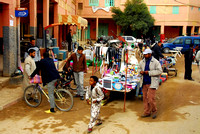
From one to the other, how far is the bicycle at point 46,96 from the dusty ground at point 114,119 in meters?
0.18

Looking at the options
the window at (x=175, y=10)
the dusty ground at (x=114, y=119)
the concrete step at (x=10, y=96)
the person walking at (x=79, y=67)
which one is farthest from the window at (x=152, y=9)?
the concrete step at (x=10, y=96)

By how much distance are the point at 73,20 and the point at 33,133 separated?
10115mm

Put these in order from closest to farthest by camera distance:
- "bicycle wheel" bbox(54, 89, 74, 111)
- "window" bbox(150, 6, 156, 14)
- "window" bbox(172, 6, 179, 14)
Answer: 1. "bicycle wheel" bbox(54, 89, 74, 111)
2. "window" bbox(172, 6, 179, 14)
3. "window" bbox(150, 6, 156, 14)

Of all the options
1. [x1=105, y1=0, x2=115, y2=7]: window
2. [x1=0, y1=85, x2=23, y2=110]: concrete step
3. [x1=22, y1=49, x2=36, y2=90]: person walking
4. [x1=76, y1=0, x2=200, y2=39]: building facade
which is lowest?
[x1=0, y1=85, x2=23, y2=110]: concrete step

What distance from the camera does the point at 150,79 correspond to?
598 cm

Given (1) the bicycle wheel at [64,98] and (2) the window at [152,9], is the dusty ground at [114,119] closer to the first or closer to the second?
(1) the bicycle wheel at [64,98]

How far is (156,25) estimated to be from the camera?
33.8m

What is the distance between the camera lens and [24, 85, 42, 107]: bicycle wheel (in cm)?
684

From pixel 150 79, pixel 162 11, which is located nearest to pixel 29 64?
pixel 150 79

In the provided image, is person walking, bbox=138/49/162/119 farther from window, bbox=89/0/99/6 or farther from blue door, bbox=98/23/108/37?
blue door, bbox=98/23/108/37

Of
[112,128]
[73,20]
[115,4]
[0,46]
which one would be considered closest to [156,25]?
[115,4]

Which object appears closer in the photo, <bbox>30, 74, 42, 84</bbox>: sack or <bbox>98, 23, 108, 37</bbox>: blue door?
<bbox>30, 74, 42, 84</bbox>: sack

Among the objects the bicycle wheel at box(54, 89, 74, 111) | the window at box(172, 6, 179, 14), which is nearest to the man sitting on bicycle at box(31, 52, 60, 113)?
the bicycle wheel at box(54, 89, 74, 111)

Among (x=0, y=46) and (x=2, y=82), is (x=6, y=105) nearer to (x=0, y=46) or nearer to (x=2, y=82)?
(x=2, y=82)
